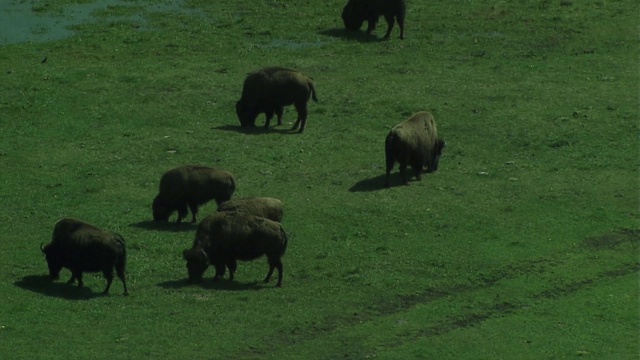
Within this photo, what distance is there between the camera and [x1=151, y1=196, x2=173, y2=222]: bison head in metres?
27.3

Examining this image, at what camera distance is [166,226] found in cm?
2716

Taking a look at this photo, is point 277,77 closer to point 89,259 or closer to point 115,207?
point 115,207

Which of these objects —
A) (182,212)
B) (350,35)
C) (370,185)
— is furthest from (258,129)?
(350,35)

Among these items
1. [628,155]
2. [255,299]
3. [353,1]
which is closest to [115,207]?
[255,299]

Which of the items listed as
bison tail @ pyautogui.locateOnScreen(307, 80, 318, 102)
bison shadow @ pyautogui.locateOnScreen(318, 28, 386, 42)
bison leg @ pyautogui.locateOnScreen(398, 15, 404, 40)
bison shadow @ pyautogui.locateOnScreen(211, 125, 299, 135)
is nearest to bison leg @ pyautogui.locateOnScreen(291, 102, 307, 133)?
bison shadow @ pyautogui.locateOnScreen(211, 125, 299, 135)

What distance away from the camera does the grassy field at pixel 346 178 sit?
909 inches

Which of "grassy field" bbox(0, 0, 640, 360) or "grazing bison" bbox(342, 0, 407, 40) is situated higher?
"grazing bison" bbox(342, 0, 407, 40)

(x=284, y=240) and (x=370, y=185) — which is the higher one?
(x=284, y=240)

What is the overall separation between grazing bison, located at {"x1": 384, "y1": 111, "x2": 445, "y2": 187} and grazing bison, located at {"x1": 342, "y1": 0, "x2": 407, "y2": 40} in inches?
350

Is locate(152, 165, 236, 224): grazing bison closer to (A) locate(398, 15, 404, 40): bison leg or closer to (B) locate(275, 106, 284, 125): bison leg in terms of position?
(B) locate(275, 106, 284, 125): bison leg

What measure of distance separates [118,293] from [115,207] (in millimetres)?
4242

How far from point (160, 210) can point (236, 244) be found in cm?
308

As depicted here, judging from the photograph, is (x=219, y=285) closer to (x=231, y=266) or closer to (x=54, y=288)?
(x=231, y=266)

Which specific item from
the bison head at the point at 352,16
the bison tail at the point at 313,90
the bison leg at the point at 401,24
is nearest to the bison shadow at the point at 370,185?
the bison tail at the point at 313,90
